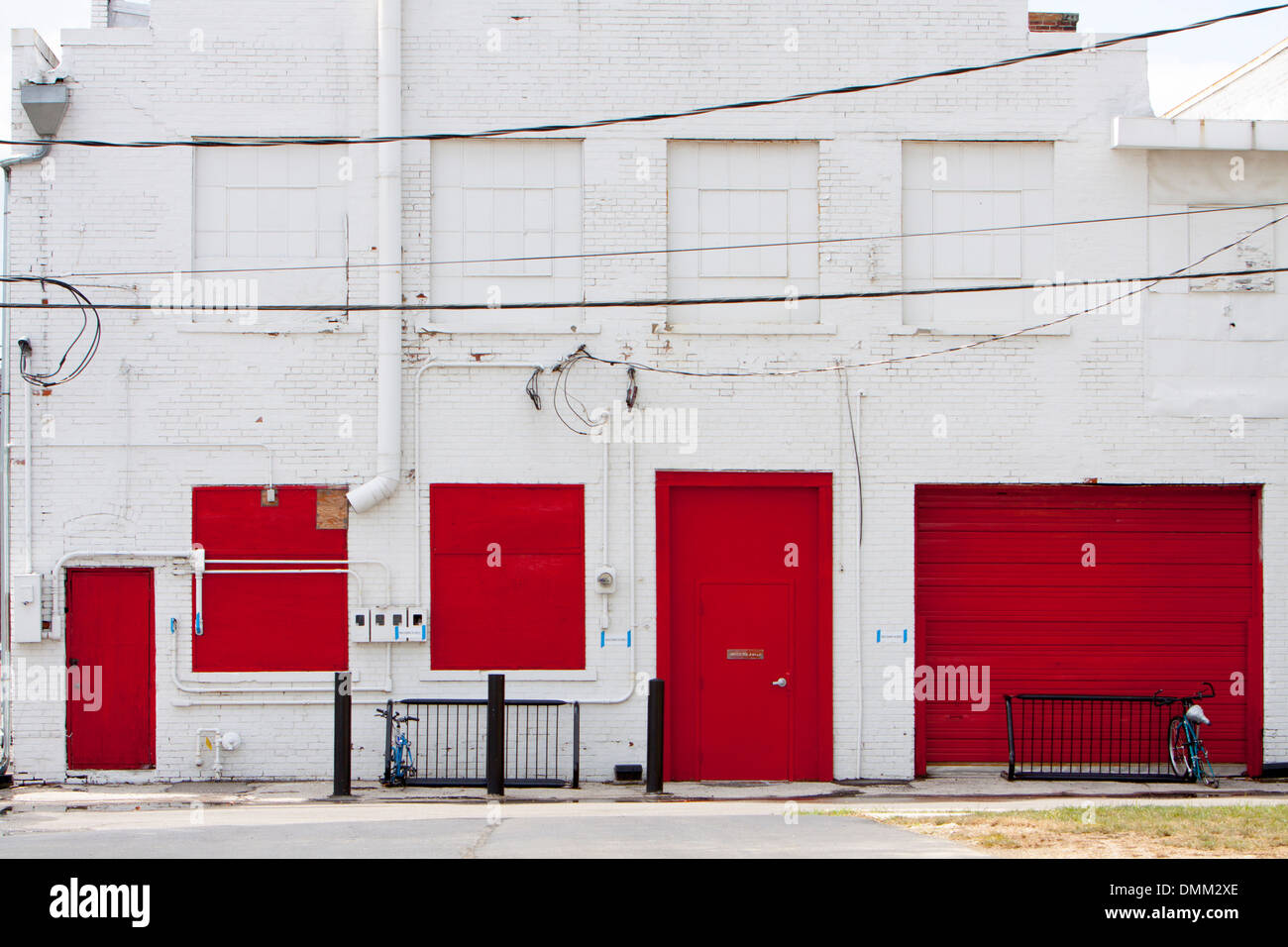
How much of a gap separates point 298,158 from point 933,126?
6557 mm

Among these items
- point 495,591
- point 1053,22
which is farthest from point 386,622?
point 1053,22

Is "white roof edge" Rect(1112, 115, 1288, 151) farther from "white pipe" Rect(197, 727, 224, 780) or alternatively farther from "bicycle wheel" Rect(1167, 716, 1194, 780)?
"white pipe" Rect(197, 727, 224, 780)

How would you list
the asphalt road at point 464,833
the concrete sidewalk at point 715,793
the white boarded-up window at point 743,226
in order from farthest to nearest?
the white boarded-up window at point 743,226 < the concrete sidewalk at point 715,793 < the asphalt road at point 464,833

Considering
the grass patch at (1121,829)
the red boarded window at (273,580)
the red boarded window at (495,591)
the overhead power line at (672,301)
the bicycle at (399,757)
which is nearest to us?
the grass patch at (1121,829)

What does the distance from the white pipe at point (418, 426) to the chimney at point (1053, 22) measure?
6522mm

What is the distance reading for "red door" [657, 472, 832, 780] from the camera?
13.5 meters

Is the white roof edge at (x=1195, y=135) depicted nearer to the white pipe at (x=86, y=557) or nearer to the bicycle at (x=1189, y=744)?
the bicycle at (x=1189, y=744)

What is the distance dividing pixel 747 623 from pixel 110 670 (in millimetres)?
6462

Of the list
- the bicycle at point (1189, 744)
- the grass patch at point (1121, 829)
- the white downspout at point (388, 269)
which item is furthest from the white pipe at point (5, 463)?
the bicycle at point (1189, 744)

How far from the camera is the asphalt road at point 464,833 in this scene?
8.52 metres

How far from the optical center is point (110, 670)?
43.7ft

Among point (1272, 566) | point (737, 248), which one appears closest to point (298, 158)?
point (737, 248)

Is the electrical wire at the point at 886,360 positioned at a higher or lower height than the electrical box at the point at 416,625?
higher

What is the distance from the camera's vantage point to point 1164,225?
13750 mm
